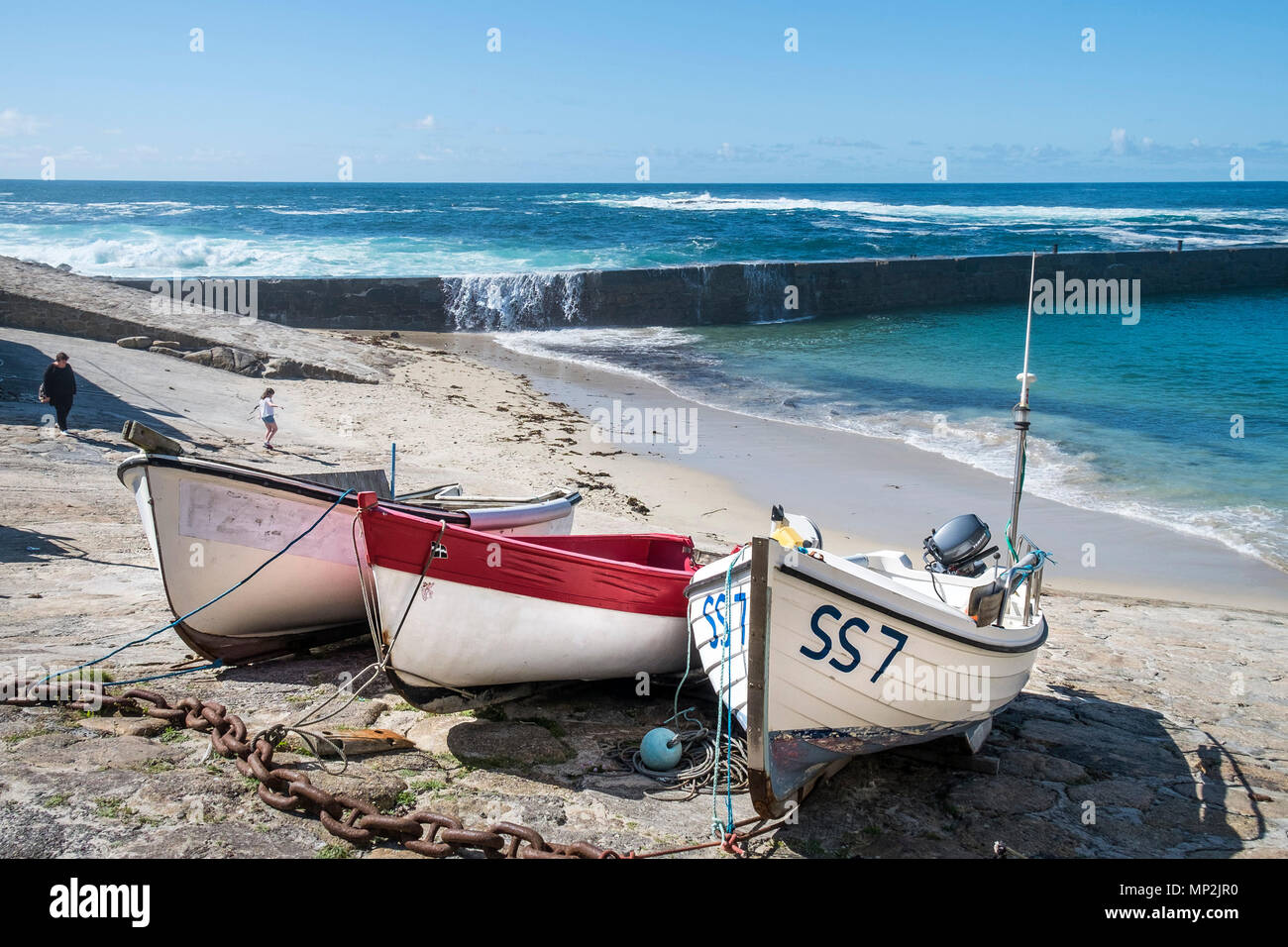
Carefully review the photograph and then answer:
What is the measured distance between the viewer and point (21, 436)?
36.2 ft

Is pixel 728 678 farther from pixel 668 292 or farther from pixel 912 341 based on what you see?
pixel 668 292

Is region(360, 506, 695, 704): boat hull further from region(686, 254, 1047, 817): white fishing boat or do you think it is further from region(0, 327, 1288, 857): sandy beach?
region(686, 254, 1047, 817): white fishing boat

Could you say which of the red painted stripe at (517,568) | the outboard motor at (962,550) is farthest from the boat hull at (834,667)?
the outboard motor at (962,550)

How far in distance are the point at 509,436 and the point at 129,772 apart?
409 inches

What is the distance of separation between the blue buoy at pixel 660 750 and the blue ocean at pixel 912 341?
29.3 ft

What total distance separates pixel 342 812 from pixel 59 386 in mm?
9006

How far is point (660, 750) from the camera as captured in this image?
17.8 feet

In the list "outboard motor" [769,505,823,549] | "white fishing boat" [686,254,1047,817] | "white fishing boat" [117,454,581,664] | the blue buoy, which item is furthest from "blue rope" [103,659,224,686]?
"outboard motor" [769,505,823,549]

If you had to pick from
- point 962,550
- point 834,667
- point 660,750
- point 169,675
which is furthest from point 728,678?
point 169,675

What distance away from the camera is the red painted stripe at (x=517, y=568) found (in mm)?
5734

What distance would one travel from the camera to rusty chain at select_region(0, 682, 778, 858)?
14.1 feet

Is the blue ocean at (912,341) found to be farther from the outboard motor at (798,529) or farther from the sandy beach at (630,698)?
the outboard motor at (798,529)

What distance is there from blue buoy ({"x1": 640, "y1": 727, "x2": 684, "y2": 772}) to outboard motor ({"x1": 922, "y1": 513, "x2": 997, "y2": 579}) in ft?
7.61
